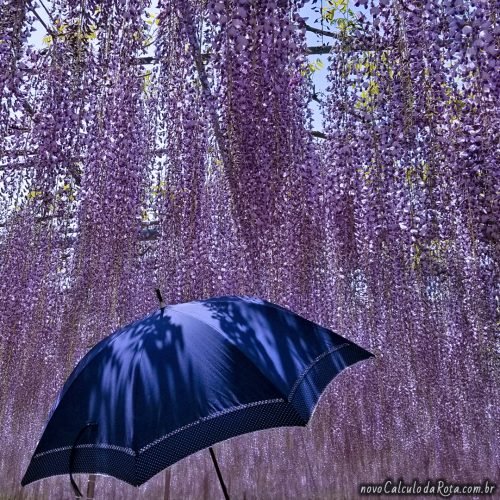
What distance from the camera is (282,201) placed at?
550 cm

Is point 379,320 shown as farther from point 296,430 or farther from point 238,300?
point 238,300

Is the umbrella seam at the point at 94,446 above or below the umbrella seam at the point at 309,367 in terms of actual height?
below

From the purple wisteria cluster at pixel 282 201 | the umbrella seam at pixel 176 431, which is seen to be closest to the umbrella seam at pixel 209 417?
the umbrella seam at pixel 176 431

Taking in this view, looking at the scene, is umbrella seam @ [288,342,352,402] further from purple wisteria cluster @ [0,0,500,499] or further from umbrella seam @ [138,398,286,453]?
purple wisteria cluster @ [0,0,500,499]

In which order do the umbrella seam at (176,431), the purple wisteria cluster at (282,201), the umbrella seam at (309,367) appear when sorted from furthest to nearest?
the purple wisteria cluster at (282,201)
the umbrella seam at (309,367)
the umbrella seam at (176,431)

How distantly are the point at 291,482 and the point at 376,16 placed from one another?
6623 mm

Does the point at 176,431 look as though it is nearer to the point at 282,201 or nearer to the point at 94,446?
the point at 94,446

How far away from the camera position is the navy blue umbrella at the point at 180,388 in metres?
2.11

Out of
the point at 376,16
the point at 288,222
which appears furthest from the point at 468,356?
the point at 376,16

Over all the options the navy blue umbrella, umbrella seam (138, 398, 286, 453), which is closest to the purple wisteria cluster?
the navy blue umbrella

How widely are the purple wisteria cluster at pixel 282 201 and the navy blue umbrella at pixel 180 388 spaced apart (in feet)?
7.26

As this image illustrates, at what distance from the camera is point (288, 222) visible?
234 inches

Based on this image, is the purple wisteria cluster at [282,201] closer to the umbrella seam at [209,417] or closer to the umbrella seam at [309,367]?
the umbrella seam at [309,367]

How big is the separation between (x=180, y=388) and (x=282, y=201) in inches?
137
